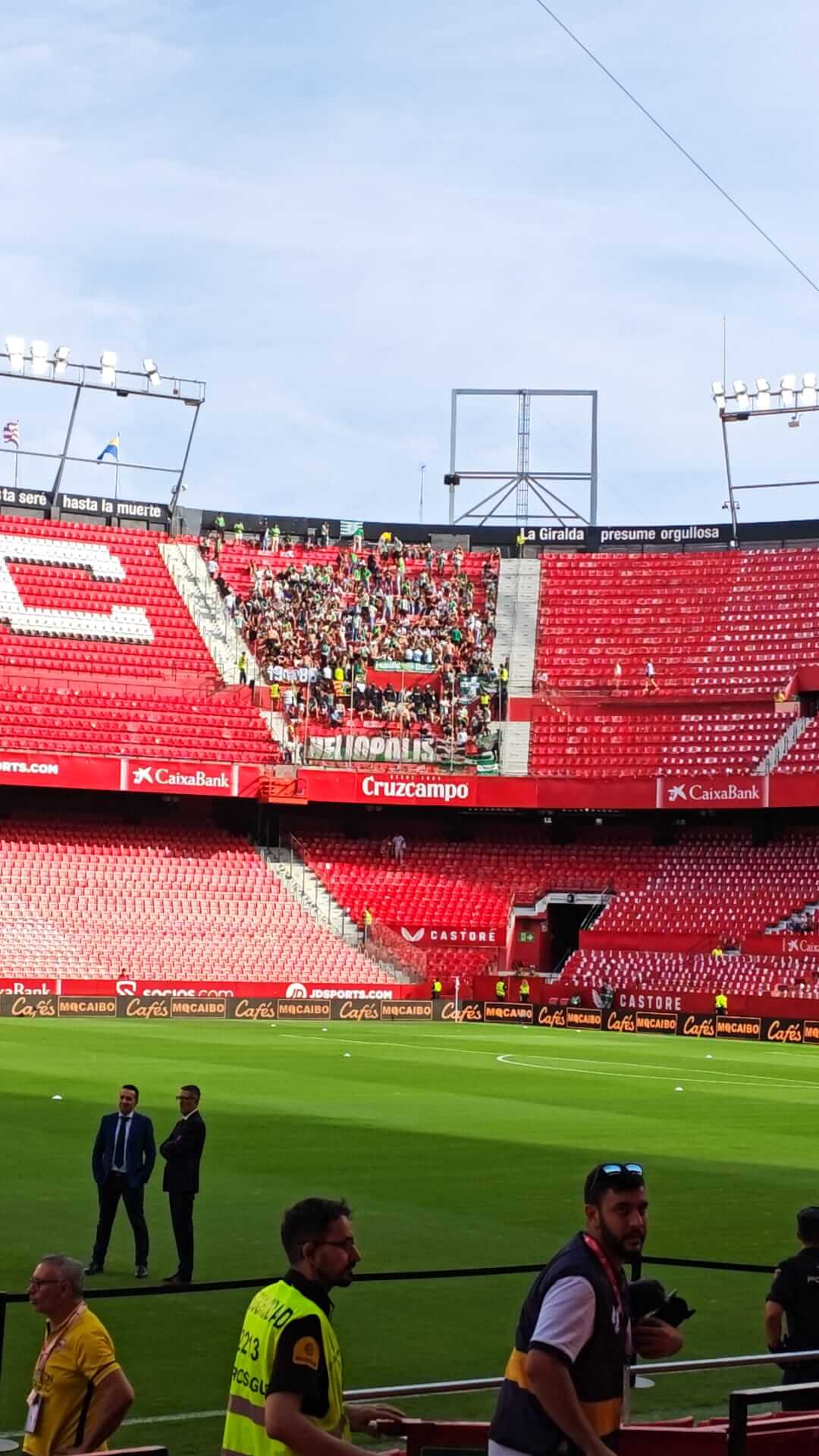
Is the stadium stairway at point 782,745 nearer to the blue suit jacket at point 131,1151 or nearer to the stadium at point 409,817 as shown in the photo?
the stadium at point 409,817

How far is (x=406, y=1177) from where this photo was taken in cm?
2319

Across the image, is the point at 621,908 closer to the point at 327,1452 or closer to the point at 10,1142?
the point at 10,1142

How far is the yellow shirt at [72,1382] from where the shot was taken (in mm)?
7500

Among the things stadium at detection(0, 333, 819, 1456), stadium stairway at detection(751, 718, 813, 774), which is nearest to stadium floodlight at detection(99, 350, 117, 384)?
stadium at detection(0, 333, 819, 1456)

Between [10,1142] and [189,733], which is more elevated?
[189,733]

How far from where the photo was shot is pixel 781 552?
76.6 metres

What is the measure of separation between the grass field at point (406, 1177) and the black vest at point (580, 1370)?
587cm

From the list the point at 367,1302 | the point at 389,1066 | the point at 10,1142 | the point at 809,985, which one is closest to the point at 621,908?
the point at 809,985

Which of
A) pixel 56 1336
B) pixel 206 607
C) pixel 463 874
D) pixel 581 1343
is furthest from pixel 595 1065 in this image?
pixel 206 607

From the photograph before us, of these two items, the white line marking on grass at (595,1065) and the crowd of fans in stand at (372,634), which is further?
the crowd of fans in stand at (372,634)

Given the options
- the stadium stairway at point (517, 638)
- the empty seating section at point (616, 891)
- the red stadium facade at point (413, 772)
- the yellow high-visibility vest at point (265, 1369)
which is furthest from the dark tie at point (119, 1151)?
the stadium stairway at point (517, 638)

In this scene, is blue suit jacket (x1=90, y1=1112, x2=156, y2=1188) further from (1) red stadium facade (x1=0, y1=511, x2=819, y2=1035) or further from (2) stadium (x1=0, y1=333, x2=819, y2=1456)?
(1) red stadium facade (x1=0, y1=511, x2=819, y2=1035)

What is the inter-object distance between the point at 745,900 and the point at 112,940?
21873 millimetres

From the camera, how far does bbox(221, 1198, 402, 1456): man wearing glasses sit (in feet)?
19.6
